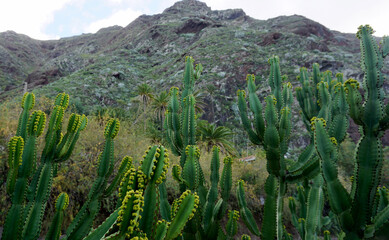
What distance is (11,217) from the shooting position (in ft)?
6.31

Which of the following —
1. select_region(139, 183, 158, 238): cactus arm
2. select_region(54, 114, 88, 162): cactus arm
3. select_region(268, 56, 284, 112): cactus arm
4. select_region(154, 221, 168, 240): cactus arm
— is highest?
select_region(268, 56, 284, 112): cactus arm

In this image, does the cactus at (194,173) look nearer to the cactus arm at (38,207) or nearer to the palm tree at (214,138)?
the cactus arm at (38,207)

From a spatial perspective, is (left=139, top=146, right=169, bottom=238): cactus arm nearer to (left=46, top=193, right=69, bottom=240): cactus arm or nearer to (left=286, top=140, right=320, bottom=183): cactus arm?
(left=46, top=193, right=69, bottom=240): cactus arm

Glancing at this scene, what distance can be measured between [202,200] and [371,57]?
2684 millimetres

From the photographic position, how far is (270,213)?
2795 millimetres

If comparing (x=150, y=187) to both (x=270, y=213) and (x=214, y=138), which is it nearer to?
(x=270, y=213)

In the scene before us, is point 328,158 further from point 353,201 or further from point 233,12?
point 233,12

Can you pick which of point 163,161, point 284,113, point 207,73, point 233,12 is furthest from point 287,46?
point 233,12

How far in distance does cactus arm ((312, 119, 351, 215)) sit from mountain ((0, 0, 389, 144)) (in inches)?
773

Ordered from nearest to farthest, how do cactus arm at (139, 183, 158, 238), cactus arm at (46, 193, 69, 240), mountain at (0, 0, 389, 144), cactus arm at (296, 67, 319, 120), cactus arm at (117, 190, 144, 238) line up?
cactus arm at (117, 190, 144, 238) < cactus arm at (139, 183, 158, 238) < cactus arm at (46, 193, 69, 240) < cactus arm at (296, 67, 319, 120) < mountain at (0, 0, 389, 144)

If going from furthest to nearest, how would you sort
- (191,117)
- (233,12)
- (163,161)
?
(233,12) < (191,117) < (163,161)

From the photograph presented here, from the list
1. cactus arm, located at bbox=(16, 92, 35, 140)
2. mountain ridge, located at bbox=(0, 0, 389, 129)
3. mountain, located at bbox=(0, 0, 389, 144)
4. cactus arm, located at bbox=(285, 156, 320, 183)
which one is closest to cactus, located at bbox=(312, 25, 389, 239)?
cactus arm, located at bbox=(285, 156, 320, 183)

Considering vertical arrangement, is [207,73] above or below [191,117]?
above

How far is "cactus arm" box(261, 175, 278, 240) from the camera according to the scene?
271 cm
